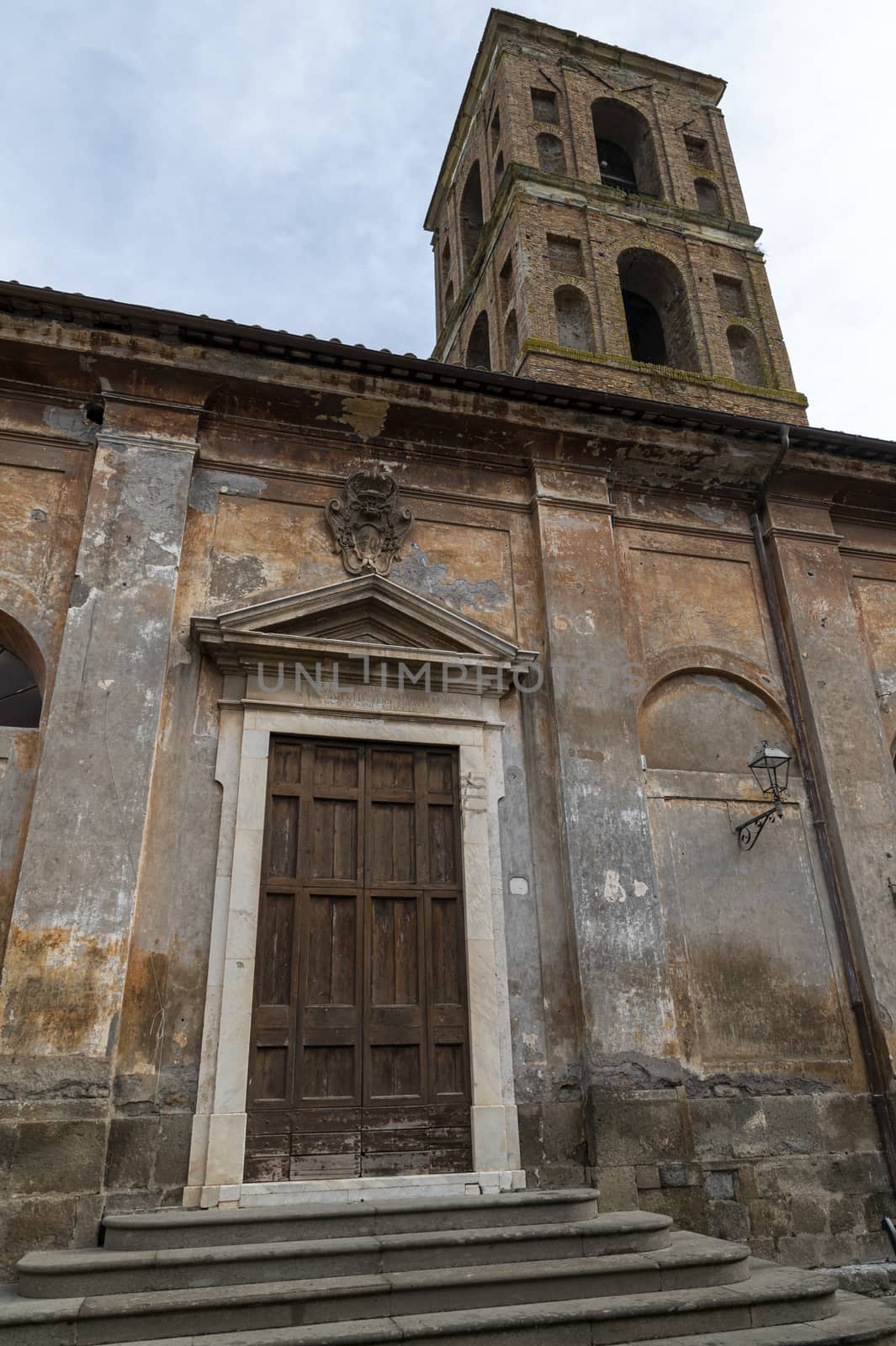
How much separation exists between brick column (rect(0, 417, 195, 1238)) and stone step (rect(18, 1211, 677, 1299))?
0.72 metres

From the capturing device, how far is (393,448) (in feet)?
28.1

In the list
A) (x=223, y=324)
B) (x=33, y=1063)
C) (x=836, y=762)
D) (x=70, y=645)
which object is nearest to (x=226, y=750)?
(x=70, y=645)

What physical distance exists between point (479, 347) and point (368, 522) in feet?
32.8

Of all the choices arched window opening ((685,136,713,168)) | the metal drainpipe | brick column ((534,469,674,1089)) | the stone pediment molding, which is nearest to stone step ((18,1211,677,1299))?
brick column ((534,469,674,1089))

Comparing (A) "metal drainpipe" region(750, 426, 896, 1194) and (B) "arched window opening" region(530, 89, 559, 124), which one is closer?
(A) "metal drainpipe" region(750, 426, 896, 1194)

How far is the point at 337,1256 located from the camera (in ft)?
15.9

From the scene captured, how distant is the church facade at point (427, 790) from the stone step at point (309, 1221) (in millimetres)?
475

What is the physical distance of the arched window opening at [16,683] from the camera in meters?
7.09

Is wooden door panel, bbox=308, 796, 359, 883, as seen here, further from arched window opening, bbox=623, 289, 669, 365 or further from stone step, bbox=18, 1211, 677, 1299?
arched window opening, bbox=623, 289, 669, 365

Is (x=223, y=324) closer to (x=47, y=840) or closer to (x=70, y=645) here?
(x=70, y=645)

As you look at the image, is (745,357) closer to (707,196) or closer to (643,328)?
(643,328)

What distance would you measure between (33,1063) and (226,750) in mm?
2382

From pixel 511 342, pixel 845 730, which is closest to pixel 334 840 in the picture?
pixel 845 730

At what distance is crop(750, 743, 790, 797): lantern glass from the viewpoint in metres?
7.64
